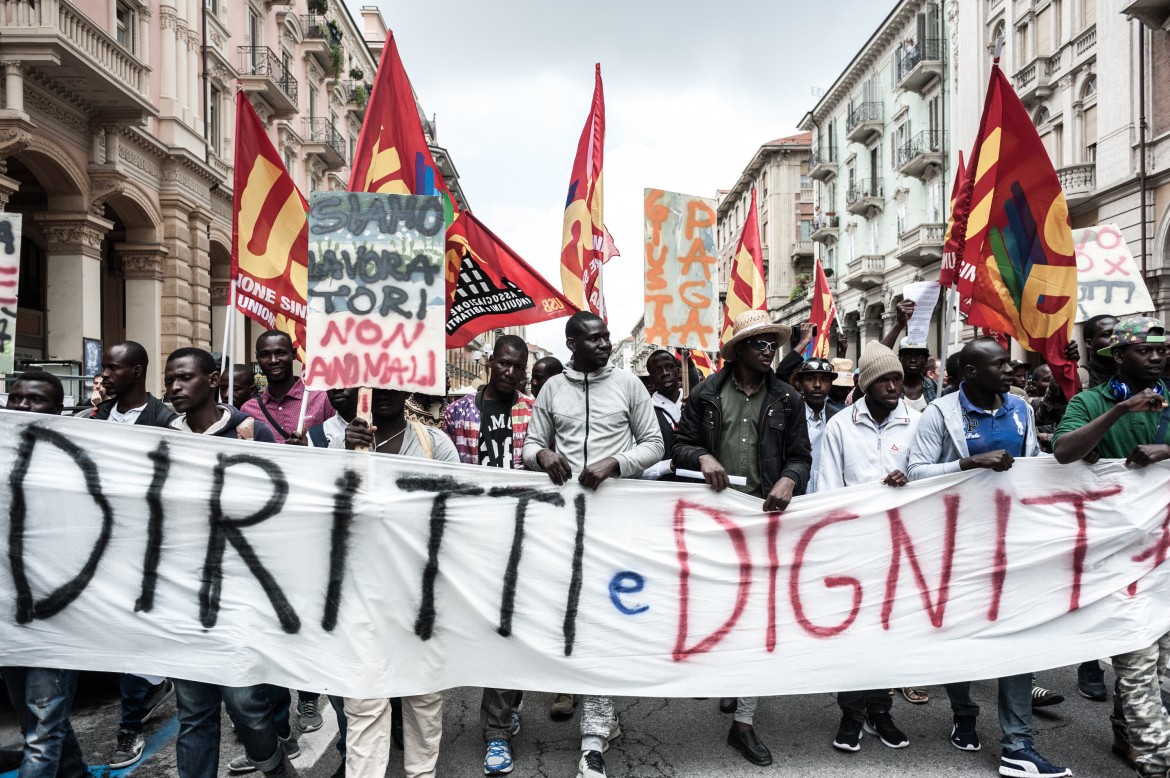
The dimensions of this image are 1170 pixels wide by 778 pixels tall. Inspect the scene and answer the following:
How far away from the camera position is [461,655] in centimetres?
359

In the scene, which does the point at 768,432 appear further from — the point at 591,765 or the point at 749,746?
the point at 591,765

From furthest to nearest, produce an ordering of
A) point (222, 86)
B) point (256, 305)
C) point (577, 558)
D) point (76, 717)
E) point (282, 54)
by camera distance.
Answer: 1. point (282, 54)
2. point (222, 86)
3. point (256, 305)
4. point (76, 717)
5. point (577, 558)

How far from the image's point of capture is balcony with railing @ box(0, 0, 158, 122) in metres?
12.5

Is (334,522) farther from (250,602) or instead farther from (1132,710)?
(1132,710)

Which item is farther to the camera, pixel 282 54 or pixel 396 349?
pixel 282 54

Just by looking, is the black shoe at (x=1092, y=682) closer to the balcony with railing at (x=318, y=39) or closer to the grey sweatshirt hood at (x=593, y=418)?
the grey sweatshirt hood at (x=593, y=418)

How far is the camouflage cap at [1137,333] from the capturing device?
3.57 metres

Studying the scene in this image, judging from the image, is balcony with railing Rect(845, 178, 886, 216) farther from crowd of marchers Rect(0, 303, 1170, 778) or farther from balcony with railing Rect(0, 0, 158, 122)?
crowd of marchers Rect(0, 303, 1170, 778)

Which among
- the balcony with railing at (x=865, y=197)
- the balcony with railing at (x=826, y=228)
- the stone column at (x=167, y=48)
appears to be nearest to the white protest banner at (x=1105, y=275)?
the stone column at (x=167, y=48)

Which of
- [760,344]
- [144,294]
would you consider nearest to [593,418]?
[760,344]

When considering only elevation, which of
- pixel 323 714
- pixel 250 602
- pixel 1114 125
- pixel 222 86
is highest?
pixel 222 86

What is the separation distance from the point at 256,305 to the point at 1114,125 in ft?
67.9

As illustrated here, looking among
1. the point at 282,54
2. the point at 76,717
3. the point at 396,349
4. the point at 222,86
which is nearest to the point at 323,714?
the point at 76,717

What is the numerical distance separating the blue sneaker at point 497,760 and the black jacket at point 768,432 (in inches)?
58.8
